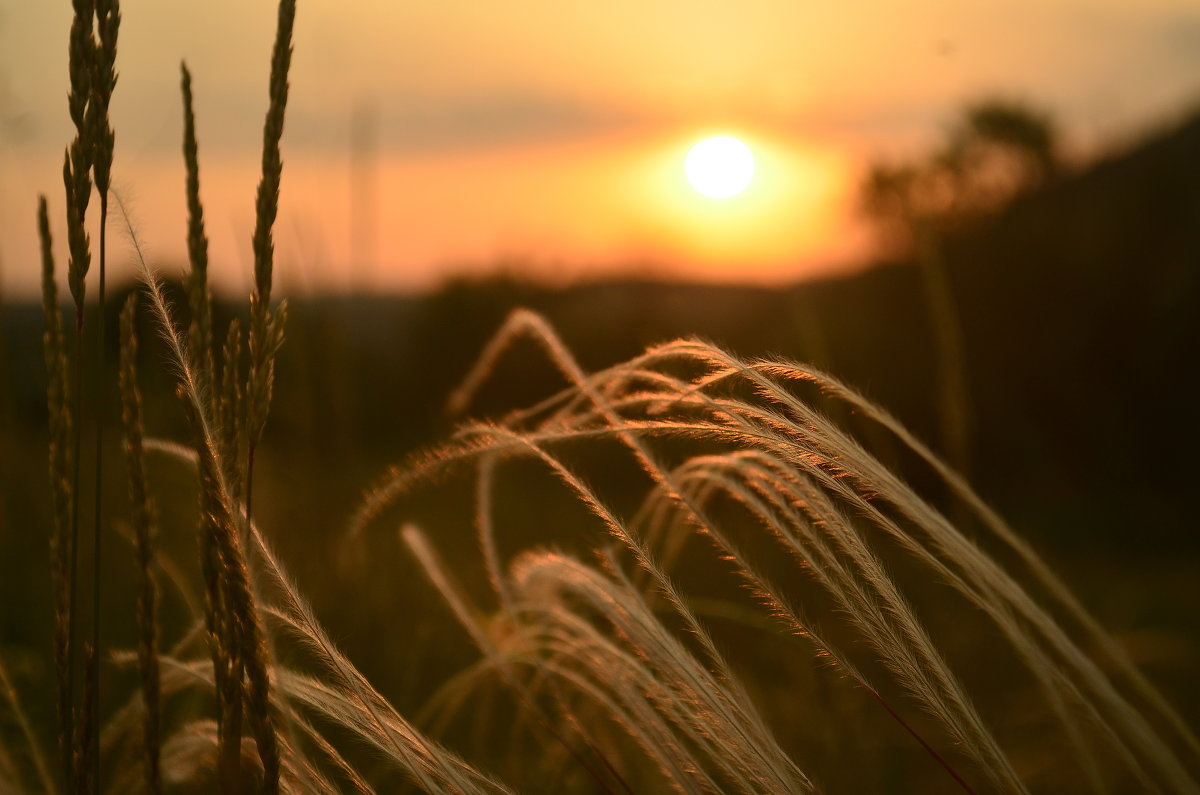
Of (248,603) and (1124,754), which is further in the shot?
(1124,754)

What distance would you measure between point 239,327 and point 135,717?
2.40ft

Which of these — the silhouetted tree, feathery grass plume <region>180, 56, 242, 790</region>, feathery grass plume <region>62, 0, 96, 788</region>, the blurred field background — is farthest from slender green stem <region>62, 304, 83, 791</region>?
the silhouetted tree

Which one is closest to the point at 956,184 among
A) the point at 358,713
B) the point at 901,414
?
the point at 901,414

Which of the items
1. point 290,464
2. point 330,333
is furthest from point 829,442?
point 290,464

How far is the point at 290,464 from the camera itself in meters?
2.83

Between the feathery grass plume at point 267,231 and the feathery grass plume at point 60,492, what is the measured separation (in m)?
0.20

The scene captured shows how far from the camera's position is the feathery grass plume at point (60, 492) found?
768 mm

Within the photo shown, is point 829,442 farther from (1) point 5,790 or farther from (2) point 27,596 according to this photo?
(2) point 27,596

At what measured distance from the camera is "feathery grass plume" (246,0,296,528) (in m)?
0.70

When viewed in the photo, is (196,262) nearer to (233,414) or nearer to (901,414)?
(233,414)

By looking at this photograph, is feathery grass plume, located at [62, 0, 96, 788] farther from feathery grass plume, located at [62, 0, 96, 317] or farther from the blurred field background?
the blurred field background

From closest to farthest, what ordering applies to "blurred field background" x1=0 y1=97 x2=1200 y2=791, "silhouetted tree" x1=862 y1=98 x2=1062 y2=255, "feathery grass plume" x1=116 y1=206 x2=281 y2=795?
"feathery grass plume" x1=116 y1=206 x2=281 y2=795
"blurred field background" x1=0 y1=97 x2=1200 y2=791
"silhouetted tree" x1=862 y1=98 x2=1062 y2=255

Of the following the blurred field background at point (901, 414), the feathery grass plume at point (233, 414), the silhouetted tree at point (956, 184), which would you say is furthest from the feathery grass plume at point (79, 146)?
the silhouetted tree at point (956, 184)

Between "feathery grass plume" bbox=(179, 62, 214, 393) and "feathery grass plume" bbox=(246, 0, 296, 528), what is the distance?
4 centimetres
